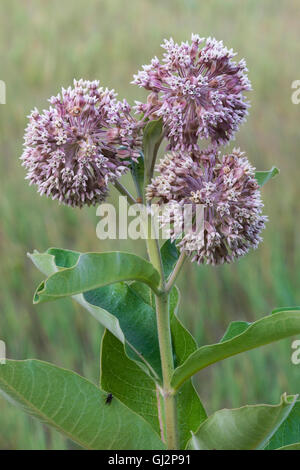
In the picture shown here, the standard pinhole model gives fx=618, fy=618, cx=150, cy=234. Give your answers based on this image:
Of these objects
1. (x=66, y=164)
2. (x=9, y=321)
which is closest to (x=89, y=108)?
(x=66, y=164)

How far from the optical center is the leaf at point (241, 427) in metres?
0.79

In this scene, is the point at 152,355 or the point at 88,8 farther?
the point at 88,8

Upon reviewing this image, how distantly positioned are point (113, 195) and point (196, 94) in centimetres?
232

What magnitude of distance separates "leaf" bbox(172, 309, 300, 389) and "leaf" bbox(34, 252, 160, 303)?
0.14 metres

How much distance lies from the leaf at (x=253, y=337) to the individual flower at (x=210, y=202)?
0.12 m

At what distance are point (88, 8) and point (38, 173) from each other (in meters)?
4.72

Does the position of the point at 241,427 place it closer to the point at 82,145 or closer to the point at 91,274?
the point at 91,274

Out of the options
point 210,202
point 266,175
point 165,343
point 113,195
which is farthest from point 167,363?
point 113,195

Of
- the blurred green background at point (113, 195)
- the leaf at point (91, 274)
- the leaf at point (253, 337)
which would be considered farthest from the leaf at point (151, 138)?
the blurred green background at point (113, 195)

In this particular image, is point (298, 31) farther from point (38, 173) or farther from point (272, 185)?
point (38, 173)

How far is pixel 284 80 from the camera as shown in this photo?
159 inches

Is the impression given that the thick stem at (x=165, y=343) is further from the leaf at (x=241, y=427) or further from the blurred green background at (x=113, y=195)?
the blurred green background at (x=113, y=195)

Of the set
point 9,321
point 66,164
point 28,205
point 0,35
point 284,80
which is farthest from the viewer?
point 0,35

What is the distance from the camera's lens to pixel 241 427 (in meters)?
0.82
